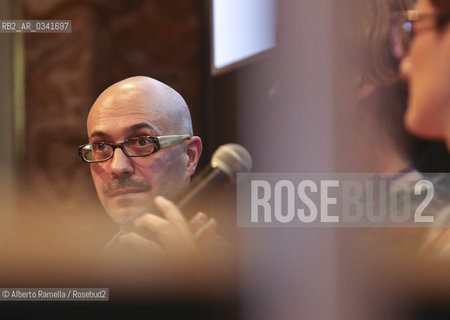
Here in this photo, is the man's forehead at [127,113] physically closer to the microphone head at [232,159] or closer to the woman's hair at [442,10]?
the microphone head at [232,159]

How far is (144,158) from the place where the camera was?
50.0 inches

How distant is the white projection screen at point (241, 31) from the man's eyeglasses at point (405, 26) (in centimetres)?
27

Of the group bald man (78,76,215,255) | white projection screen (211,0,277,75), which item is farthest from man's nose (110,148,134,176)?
white projection screen (211,0,277,75)

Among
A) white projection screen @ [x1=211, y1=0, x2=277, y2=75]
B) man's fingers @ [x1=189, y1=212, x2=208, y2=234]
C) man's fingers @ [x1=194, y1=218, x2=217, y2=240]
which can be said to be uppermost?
white projection screen @ [x1=211, y1=0, x2=277, y2=75]

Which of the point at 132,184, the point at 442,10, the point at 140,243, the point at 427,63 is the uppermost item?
the point at 442,10

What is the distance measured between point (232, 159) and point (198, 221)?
0.16 metres

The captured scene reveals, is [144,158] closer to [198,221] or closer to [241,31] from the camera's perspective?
[198,221]

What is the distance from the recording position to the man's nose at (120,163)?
1264mm

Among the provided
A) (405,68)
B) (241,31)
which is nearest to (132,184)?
(241,31)

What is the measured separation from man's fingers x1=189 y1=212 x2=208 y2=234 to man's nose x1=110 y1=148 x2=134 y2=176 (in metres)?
0.18

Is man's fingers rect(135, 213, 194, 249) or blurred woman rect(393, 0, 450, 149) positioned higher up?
blurred woman rect(393, 0, 450, 149)

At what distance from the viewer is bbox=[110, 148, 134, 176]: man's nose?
126 cm

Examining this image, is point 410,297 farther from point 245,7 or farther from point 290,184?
point 245,7

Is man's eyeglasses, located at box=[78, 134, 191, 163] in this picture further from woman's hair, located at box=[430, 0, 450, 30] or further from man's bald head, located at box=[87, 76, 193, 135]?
woman's hair, located at box=[430, 0, 450, 30]
